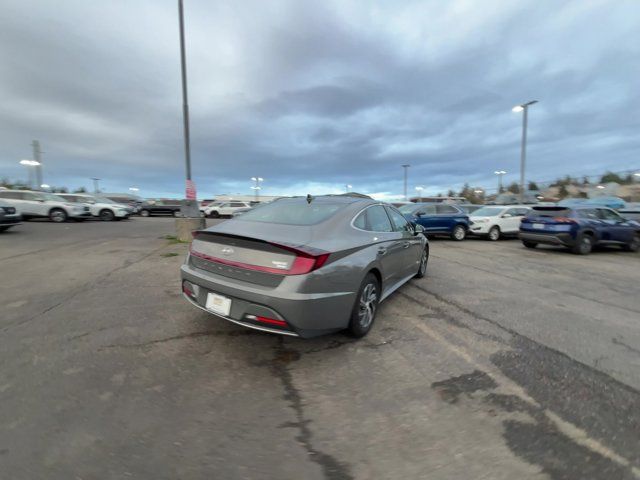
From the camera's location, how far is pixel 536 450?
2.20 meters

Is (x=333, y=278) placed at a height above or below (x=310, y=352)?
above

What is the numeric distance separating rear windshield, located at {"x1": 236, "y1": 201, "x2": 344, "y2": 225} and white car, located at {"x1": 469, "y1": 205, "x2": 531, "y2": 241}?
12567mm

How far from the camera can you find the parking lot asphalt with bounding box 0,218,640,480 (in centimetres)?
208

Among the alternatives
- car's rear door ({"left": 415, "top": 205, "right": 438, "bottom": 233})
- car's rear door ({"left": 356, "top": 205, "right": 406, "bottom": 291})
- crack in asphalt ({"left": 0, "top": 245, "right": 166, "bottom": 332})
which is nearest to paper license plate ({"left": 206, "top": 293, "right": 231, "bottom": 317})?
car's rear door ({"left": 356, "top": 205, "right": 406, "bottom": 291})

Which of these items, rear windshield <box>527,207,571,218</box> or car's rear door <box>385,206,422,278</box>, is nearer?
car's rear door <box>385,206,422,278</box>

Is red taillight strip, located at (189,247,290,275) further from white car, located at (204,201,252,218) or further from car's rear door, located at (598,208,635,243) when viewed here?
white car, located at (204,201,252,218)

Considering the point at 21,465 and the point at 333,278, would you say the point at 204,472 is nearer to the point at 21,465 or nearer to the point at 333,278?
the point at 21,465

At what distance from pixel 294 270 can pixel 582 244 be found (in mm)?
11062

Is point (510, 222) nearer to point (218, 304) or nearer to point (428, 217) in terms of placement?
point (428, 217)

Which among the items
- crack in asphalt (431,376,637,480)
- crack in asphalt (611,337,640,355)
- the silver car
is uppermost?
the silver car

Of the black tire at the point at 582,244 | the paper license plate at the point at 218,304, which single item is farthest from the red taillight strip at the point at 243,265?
the black tire at the point at 582,244

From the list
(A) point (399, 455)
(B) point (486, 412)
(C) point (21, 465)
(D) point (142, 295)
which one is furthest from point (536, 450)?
(D) point (142, 295)

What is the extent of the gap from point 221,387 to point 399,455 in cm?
145

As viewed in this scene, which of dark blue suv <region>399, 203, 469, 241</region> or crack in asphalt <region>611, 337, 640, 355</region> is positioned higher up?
dark blue suv <region>399, 203, 469, 241</region>
